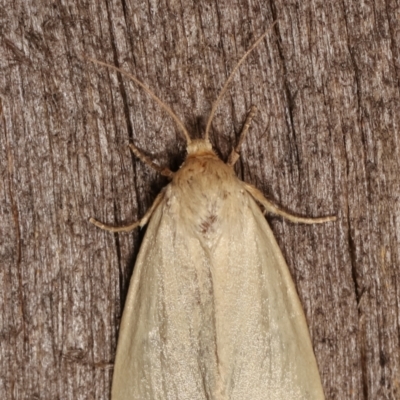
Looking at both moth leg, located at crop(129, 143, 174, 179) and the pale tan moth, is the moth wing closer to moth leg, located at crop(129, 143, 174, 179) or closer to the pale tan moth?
the pale tan moth

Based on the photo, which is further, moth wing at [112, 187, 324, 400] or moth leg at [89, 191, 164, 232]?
moth leg at [89, 191, 164, 232]

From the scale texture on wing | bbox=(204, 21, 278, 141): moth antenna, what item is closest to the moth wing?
the scale texture on wing

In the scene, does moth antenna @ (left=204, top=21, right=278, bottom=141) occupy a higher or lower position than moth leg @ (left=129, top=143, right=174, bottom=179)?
higher

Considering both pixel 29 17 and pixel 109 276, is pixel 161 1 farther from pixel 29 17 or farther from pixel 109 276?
pixel 109 276

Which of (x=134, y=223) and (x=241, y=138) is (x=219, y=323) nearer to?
(x=134, y=223)

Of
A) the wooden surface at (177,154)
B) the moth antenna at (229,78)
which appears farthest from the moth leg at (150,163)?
the moth antenna at (229,78)

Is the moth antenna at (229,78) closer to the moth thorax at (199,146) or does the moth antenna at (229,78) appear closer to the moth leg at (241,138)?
the moth thorax at (199,146)

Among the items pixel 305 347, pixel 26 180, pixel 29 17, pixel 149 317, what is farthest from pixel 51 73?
pixel 305 347
